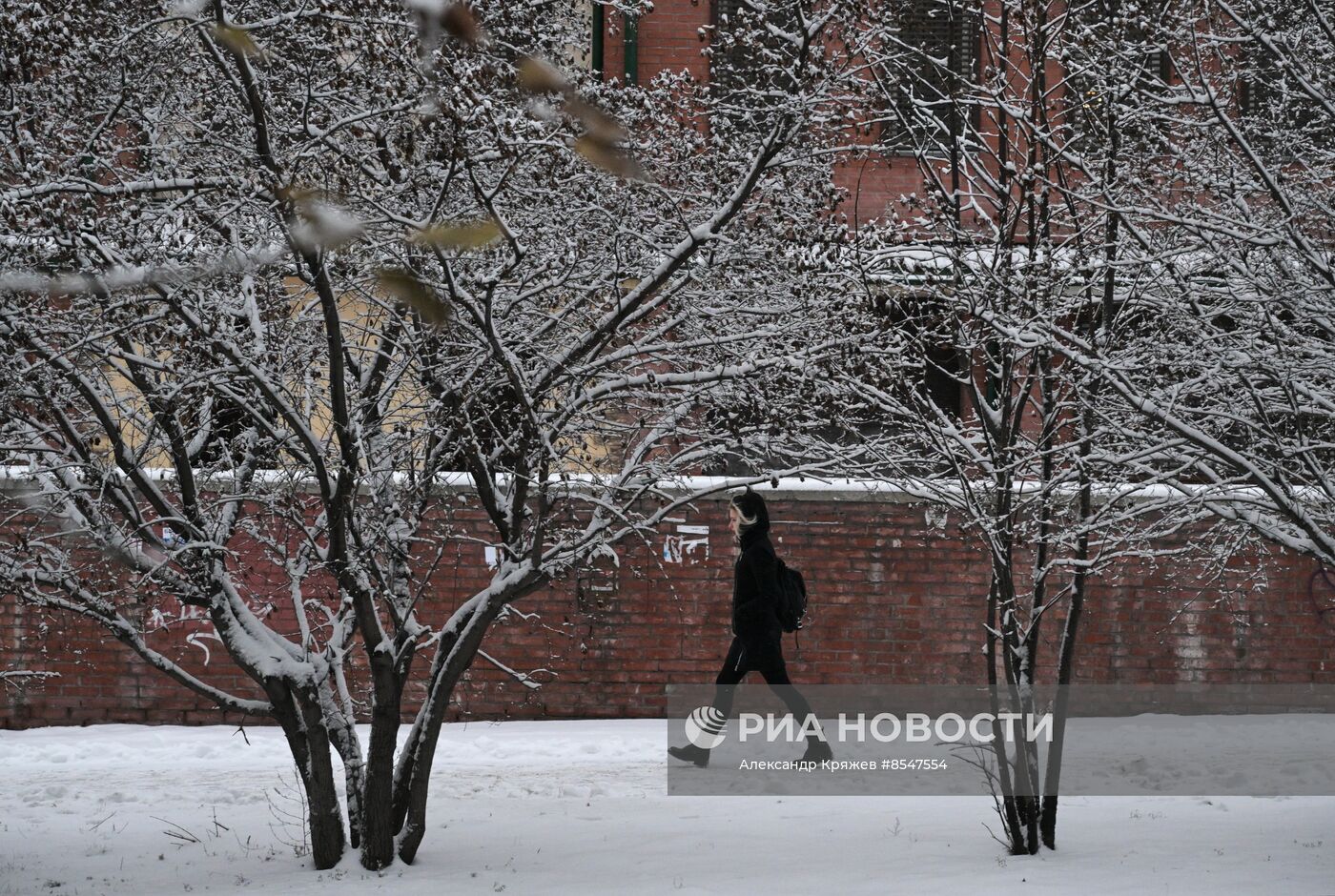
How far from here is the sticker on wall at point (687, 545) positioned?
32.9ft

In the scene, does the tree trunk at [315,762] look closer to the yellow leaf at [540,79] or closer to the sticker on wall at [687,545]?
the yellow leaf at [540,79]

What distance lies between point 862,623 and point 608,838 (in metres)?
4.32

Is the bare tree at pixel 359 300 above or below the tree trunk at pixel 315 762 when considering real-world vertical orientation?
above

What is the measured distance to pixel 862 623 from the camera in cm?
1003

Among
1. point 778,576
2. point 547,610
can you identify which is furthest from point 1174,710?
point 547,610

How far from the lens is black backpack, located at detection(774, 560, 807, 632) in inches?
305

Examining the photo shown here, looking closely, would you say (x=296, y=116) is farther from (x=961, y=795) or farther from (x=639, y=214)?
(x=961, y=795)

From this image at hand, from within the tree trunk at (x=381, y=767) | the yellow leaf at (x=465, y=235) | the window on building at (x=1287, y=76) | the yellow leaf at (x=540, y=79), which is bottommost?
the tree trunk at (x=381, y=767)

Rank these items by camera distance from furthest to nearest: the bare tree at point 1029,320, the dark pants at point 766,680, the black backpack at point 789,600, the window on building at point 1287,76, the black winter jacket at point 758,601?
the black backpack at point 789,600, the black winter jacket at point 758,601, the dark pants at point 766,680, the bare tree at point 1029,320, the window on building at point 1287,76

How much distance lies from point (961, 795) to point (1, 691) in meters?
6.74

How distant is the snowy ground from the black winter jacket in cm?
94

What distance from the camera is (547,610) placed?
9.93m

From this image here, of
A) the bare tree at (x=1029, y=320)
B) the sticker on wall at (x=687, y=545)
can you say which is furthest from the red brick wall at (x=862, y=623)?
the bare tree at (x=1029, y=320)

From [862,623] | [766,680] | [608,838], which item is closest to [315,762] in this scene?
[608,838]
